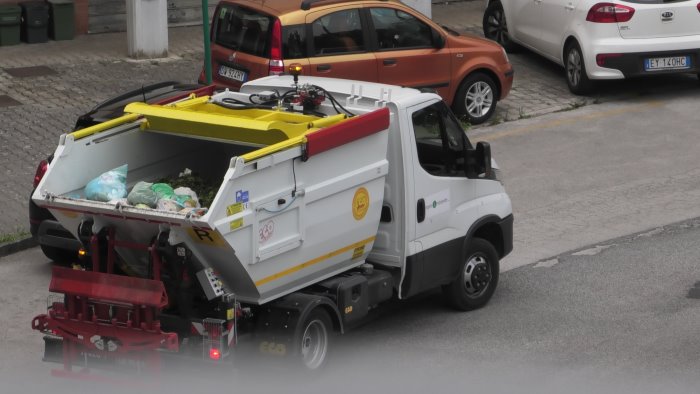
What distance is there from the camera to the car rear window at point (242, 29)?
49.6 feet

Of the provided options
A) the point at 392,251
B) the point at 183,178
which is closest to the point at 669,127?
the point at 392,251

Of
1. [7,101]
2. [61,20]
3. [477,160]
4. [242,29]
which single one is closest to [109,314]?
[477,160]

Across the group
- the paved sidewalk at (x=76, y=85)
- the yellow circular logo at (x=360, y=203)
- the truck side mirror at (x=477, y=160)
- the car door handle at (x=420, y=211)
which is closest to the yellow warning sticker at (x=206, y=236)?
the yellow circular logo at (x=360, y=203)

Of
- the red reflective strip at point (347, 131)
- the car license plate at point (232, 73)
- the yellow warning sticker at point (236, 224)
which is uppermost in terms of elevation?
the red reflective strip at point (347, 131)

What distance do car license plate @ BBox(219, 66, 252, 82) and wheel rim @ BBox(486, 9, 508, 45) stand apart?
226 inches

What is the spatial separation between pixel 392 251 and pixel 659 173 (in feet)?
19.1

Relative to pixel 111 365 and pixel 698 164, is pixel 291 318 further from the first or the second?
pixel 698 164

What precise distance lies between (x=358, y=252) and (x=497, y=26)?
1102cm

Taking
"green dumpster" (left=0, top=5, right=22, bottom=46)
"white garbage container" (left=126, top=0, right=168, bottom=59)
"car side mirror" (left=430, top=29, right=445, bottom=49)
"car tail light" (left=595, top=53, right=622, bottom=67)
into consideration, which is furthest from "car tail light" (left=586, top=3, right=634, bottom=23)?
"green dumpster" (left=0, top=5, right=22, bottom=46)

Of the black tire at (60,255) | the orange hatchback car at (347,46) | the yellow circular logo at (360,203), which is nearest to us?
the yellow circular logo at (360,203)

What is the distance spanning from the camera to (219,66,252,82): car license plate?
15305 millimetres

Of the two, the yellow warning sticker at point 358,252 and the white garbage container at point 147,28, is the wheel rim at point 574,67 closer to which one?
the white garbage container at point 147,28

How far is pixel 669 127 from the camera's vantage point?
16.6 metres

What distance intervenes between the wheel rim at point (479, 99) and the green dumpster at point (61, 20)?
650 centimetres
